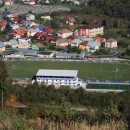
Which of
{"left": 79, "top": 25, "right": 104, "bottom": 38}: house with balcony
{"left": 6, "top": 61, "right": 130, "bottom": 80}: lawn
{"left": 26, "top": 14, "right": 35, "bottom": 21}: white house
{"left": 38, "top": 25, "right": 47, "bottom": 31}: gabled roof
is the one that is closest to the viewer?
{"left": 6, "top": 61, "right": 130, "bottom": 80}: lawn

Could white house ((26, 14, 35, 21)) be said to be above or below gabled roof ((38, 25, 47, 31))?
below

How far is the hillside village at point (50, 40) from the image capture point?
9336mm

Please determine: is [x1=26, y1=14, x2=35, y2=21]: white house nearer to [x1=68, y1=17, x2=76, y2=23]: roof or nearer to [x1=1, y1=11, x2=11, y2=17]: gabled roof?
[x1=1, y1=11, x2=11, y2=17]: gabled roof

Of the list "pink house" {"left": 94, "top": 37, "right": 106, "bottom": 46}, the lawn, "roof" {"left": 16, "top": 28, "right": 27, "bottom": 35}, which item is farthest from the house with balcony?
the lawn

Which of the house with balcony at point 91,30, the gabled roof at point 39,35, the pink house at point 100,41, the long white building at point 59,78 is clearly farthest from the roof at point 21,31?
the long white building at point 59,78

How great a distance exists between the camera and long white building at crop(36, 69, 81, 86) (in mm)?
6766

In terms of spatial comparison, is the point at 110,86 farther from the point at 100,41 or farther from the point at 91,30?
the point at 91,30

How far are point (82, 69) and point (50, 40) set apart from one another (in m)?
2.94

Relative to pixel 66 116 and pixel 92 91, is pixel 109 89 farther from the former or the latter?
pixel 66 116

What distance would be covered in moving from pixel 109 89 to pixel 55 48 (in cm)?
358

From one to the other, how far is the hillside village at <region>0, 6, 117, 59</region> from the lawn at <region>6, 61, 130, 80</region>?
0.67m

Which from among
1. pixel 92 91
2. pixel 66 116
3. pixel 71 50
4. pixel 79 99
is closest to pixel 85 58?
pixel 71 50

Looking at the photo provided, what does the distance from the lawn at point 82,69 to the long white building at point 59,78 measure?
465 mm

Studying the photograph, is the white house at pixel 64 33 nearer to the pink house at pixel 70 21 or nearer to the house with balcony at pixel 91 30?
the house with balcony at pixel 91 30
